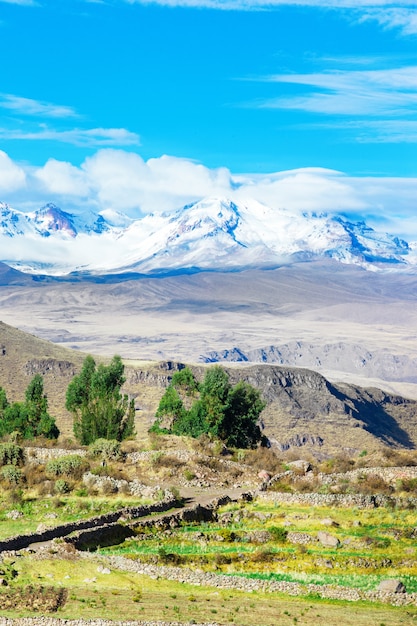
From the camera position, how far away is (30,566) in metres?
30.7

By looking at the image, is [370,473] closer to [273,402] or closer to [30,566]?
[30,566]

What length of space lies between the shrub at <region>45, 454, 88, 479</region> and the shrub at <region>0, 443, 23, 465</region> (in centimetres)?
313

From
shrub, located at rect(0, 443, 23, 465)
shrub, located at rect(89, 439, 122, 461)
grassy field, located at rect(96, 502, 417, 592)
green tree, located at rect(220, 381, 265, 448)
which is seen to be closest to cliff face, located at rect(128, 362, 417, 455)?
green tree, located at rect(220, 381, 265, 448)

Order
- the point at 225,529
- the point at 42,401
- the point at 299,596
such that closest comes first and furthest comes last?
the point at 299,596 < the point at 225,529 < the point at 42,401

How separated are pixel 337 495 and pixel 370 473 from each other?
8226mm

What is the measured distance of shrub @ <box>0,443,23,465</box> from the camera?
52438 mm

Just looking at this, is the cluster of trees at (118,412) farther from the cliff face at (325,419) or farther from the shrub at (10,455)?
the cliff face at (325,419)

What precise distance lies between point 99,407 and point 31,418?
806cm

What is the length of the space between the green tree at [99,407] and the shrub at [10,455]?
13577 millimetres

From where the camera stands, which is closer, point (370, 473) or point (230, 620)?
point (230, 620)

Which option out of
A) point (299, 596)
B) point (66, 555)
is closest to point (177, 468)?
point (66, 555)

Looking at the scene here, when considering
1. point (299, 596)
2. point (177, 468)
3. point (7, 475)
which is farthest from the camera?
point (177, 468)

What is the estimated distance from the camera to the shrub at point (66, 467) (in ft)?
162

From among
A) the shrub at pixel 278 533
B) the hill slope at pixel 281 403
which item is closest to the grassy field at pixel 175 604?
the shrub at pixel 278 533
